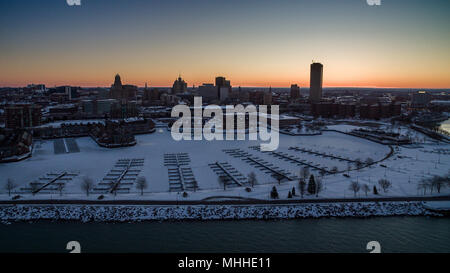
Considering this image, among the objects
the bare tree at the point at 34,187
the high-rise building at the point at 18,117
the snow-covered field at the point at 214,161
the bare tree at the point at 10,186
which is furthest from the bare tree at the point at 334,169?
the high-rise building at the point at 18,117

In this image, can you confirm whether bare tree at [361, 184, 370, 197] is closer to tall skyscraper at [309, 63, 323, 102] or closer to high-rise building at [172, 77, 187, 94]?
tall skyscraper at [309, 63, 323, 102]

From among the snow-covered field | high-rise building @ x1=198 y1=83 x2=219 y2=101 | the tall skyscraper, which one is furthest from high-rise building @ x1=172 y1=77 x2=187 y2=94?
the snow-covered field

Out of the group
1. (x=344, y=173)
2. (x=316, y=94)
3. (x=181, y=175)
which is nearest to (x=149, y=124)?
(x=181, y=175)

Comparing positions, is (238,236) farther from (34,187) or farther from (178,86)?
(178,86)

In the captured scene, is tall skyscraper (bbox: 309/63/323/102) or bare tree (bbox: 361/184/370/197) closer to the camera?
bare tree (bbox: 361/184/370/197)

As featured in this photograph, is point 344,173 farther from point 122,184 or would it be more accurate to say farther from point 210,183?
point 122,184

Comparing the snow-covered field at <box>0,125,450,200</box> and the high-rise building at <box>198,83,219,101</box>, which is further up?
the high-rise building at <box>198,83,219,101</box>
